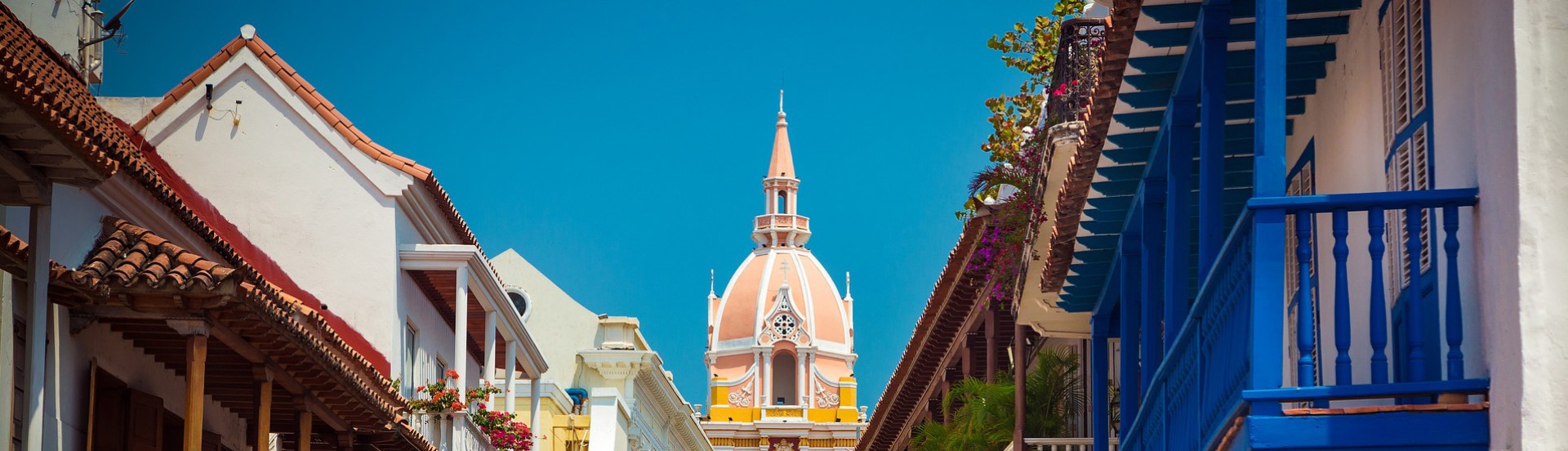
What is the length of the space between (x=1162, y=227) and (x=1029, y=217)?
5.07 meters

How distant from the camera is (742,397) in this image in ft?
327

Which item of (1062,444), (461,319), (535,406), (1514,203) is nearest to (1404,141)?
(1514,203)

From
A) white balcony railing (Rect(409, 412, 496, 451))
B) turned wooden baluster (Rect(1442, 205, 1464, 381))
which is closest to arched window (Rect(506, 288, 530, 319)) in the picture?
white balcony railing (Rect(409, 412, 496, 451))

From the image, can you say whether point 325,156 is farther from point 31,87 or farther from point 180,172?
point 31,87

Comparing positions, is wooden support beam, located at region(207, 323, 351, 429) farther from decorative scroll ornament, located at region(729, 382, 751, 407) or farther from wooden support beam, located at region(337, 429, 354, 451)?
decorative scroll ornament, located at region(729, 382, 751, 407)

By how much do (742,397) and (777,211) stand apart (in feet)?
42.2

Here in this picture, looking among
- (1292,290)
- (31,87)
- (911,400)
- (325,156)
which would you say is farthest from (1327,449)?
(911,400)

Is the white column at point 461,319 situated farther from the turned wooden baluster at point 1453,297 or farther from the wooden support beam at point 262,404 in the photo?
the turned wooden baluster at point 1453,297

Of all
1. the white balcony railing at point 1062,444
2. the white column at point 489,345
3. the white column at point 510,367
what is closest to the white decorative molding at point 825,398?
the white column at point 510,367

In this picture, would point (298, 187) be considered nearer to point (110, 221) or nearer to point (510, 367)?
point (510, 367)

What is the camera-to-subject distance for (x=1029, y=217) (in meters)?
17.2

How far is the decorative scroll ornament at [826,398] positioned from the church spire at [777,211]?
9120mm

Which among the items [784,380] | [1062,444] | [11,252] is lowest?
[1062,444]

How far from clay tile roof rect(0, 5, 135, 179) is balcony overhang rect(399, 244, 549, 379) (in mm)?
10456
